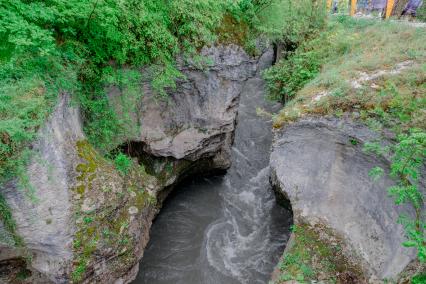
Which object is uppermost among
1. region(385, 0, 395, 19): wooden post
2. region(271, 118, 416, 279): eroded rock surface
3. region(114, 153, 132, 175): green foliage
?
region(385, 0, 395, 19): wooden post

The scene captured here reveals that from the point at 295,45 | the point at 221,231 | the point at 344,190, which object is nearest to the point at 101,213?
the point at 221,231

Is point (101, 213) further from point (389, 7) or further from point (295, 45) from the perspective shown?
point (389, 7)

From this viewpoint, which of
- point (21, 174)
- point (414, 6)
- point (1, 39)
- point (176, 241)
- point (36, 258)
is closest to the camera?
point (21, 174)

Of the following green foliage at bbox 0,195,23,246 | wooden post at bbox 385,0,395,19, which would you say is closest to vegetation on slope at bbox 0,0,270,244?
green foliage at bbox 0,195,23,246

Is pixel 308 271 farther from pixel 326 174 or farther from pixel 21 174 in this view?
pixel 21 174

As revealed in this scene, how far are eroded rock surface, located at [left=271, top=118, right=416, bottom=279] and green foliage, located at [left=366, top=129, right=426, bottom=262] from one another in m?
0.44

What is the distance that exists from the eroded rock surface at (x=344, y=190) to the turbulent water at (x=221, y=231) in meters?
2.10

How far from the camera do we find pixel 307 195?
694 cm

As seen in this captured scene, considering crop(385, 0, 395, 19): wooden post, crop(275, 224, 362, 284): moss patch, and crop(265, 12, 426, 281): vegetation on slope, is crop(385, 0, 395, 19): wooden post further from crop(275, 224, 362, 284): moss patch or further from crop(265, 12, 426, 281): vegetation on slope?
crop(275, 224, 362, 284): moss patch

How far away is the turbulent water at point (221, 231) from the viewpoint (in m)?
7.83

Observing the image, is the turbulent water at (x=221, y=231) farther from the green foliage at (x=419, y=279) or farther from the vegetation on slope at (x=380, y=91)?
the green foliage at (x=419, y=279)

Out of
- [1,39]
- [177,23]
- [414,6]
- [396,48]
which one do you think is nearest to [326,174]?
[396,48]

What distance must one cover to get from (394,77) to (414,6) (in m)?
7.92

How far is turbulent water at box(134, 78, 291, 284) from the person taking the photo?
25.7 feet
